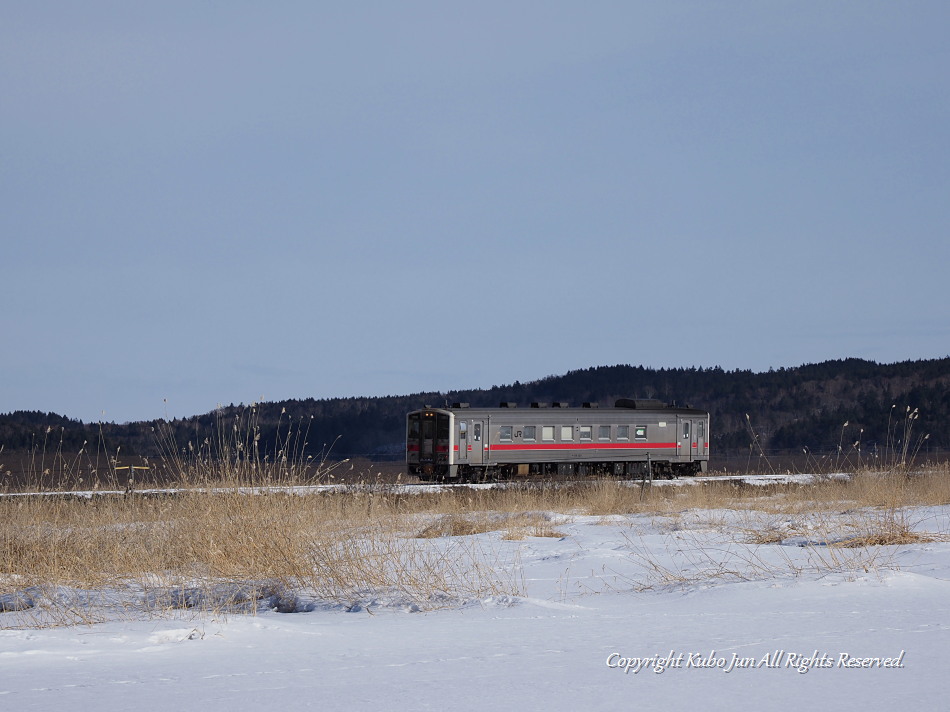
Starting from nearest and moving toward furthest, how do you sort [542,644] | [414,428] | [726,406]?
[542,644]
[414,428]
[726,406]

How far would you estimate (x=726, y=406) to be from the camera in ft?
309

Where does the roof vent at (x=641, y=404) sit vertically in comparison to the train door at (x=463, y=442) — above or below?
above

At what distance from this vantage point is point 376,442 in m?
80.5

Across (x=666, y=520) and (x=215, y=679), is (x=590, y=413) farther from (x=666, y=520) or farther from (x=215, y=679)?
(x=215, y=679)

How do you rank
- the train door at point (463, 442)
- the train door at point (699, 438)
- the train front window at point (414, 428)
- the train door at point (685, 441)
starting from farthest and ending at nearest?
the train door at point (699, 438) → the train door at point (685, 441) → the train front window at point (414, 428) → the train door at point (463, 442)

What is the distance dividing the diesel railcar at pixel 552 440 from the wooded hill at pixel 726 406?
1298 inches

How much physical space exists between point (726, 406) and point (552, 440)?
6866cm

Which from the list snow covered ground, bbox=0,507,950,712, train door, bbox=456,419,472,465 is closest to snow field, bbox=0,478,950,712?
snow covered ground, bbox=0,507,950,712

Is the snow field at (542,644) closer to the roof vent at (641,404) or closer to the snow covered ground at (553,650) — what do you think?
the snow covered ground at (553,650)

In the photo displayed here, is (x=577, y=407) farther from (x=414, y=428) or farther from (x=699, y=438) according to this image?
(x=414, y=428)

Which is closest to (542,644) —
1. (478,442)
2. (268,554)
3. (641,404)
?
(268,554)

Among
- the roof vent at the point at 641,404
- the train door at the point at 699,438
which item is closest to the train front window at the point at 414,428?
the roof vent at the point at 641,404

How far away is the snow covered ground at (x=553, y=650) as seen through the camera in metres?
3.21

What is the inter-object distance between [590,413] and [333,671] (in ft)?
86.9
